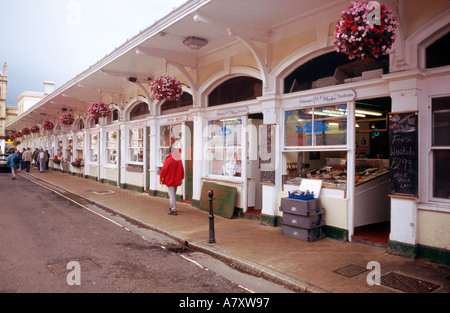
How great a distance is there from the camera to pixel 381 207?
7.19 metres

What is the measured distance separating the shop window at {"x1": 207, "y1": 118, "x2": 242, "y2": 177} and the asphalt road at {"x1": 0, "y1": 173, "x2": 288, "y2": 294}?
9.79ft

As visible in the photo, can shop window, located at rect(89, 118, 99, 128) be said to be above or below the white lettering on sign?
above

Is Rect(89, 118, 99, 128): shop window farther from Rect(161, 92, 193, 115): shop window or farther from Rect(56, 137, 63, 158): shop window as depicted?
Rect(161, 92, 193, 115): shop window

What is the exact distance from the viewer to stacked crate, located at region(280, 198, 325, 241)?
6.50m

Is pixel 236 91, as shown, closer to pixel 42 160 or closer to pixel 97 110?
pixel 97 110

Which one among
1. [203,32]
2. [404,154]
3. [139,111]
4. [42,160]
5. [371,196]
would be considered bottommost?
[371,196]

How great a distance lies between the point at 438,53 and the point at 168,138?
9024 millimetres

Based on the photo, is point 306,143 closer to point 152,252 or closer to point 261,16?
point 261,16

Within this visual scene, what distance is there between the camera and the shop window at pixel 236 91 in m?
8.76

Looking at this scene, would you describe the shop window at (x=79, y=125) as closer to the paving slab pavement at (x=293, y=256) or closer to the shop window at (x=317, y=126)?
the paving slab pavement at (x=293, y=256)

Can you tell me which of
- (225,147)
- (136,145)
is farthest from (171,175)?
(136,145)

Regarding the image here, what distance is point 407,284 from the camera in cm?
446

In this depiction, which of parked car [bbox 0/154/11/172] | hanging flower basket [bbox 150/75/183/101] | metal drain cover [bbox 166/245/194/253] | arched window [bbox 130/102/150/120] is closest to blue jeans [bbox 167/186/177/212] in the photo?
hanging flower basket [bbox 150/75/183/101]
